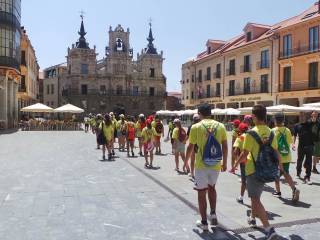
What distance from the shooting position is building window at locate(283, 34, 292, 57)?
109ft

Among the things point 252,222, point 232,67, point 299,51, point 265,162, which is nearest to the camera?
point 265,162

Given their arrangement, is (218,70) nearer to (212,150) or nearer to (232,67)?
(232,67)

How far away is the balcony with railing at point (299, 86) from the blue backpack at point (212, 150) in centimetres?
2692

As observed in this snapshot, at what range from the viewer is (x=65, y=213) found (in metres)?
6.34

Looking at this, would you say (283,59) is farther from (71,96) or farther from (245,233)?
(71,96)

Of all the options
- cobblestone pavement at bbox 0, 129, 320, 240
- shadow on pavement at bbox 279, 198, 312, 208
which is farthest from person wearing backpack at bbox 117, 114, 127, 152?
shadow on pavement at bbox 279, 198, 312, 208

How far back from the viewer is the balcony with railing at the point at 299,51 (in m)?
30.4

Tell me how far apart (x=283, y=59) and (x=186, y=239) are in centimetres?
3126

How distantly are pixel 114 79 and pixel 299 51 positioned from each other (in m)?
38.9

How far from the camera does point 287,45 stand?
33562 millimetres

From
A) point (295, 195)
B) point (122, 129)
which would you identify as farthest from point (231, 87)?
point (295, 195)

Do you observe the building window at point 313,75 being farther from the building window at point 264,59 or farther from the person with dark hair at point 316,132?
the person with dark hair at point 316,132

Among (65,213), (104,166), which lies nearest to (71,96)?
(104,166)

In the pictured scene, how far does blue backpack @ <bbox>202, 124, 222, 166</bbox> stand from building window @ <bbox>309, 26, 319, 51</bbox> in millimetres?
27628
